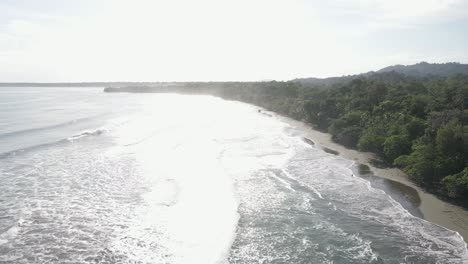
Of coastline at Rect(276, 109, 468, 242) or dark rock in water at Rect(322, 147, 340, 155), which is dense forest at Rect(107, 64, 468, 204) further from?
dark rock in water at Rect(322, 147, 340, 155)

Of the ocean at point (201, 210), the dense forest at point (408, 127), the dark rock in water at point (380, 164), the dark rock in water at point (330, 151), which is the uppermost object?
the dense forest at point (408, 127)

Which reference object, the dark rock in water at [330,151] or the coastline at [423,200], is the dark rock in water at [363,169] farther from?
the dark rock in water at [330,151]

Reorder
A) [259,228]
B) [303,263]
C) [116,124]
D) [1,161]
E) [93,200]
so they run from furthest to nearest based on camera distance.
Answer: [116,124] < [1,161] < [93,200] < [259,228] < [303,263]

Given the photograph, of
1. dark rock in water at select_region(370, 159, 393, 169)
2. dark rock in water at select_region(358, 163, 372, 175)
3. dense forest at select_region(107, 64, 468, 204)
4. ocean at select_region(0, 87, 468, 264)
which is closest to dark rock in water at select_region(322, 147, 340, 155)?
ocean at select_region(0, 87, 468, 264)

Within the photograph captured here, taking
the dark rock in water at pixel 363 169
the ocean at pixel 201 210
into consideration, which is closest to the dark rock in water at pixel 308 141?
the ocean at pixel 201 210

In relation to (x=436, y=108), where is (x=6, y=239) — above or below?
below

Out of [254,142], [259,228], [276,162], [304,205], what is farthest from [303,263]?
[254,142]

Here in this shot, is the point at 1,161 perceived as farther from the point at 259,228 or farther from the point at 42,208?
the point at 259,228

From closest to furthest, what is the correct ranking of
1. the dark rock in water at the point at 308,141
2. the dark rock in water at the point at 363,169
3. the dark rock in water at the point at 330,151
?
the dark rock in water at the point at 363,169 < the dark rock in water at the point at 330,151 < the dark rock in water at the point at 308,141
